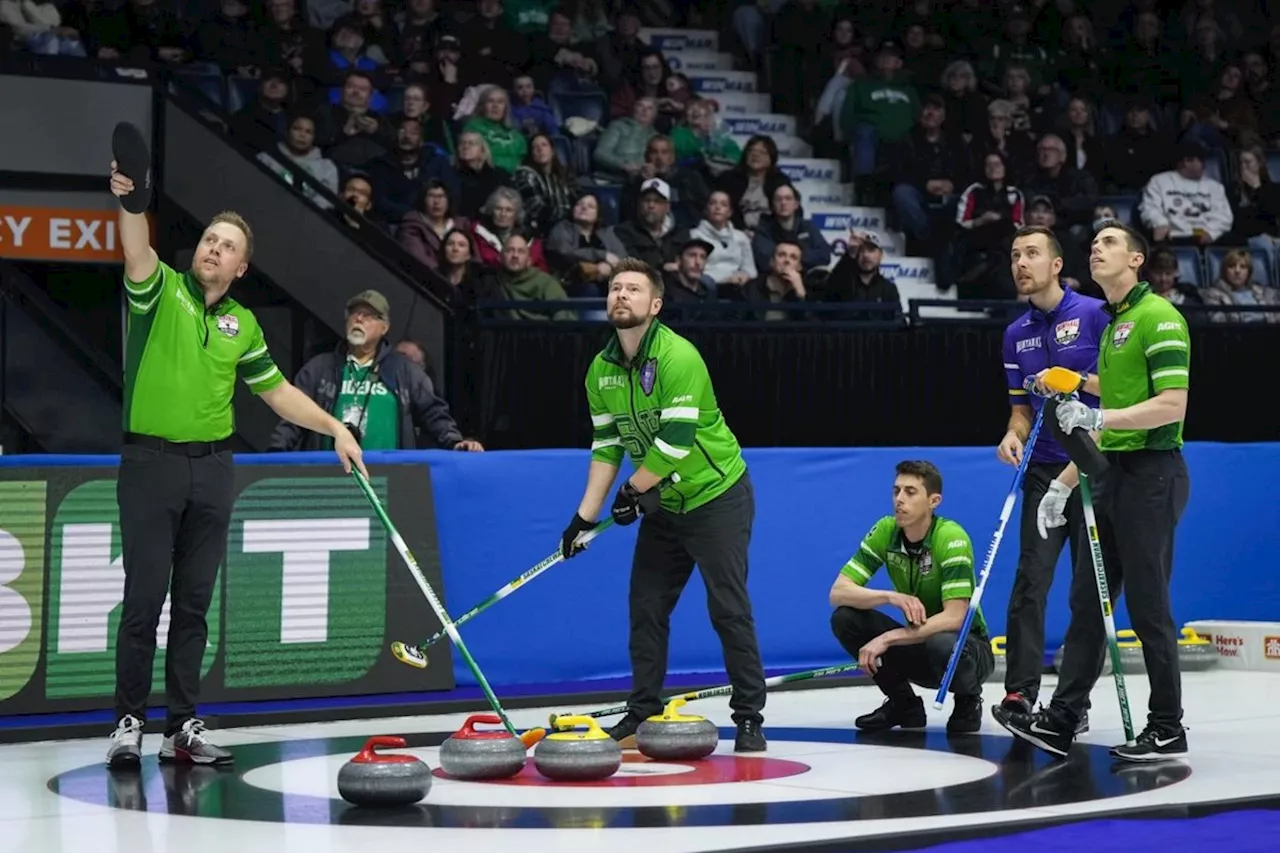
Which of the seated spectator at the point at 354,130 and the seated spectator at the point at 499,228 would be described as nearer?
the seated spectator at the point at 499,228

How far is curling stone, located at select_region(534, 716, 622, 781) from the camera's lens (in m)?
6.54

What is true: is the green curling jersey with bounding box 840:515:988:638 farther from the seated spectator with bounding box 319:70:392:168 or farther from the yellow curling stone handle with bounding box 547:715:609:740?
the seated spectator with bounding box 319:70:392:168

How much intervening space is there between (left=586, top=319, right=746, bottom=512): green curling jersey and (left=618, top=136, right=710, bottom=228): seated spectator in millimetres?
7401

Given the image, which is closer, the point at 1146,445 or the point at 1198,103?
the point at 1146,445

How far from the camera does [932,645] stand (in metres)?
8.16

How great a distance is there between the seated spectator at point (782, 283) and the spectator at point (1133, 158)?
4591 millimetres

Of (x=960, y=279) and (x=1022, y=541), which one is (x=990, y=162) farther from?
(x=1022, y=541)

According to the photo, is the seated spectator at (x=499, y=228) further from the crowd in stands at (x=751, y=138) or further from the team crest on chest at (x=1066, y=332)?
the team crest on chest at (x=1066, y=332)

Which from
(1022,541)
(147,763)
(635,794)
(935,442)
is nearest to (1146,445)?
(1022,541)

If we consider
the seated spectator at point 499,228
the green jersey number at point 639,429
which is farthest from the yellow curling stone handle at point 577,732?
the seated spectator at point 499,228

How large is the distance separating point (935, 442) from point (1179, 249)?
469 centimetres

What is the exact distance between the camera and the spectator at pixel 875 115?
17125 mm

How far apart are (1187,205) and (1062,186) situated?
131 centimetres

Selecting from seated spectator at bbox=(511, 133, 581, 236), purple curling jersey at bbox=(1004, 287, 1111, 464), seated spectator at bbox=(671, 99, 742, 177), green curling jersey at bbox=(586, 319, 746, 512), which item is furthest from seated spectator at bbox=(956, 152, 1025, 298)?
green curling jersey at bbox=(586, 319, 746, 512)
